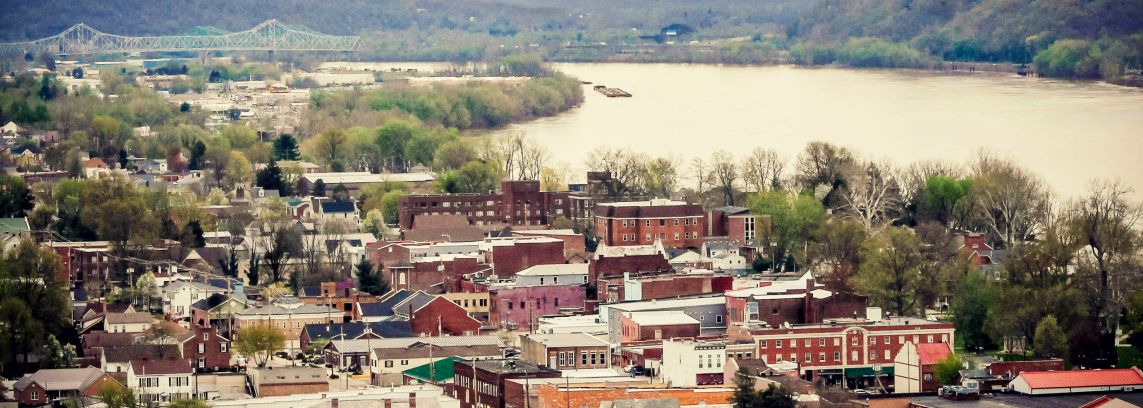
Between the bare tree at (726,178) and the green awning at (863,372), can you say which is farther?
the bare tree at (726,178)

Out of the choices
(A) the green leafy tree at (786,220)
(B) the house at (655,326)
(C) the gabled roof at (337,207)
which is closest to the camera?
(B) the house at (655,326)

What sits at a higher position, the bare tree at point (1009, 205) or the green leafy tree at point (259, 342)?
the bare tree at point (1009, 205)

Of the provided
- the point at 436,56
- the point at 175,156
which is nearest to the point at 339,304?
the point at 175,156

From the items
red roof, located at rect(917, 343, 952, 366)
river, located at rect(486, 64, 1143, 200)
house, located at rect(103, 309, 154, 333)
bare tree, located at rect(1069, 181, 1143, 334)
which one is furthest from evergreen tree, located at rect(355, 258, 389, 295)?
river, located at rect(486, 64, 1143, 200)

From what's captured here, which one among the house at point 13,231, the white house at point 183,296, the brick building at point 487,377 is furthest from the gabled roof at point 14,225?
the brick building at point 487,377

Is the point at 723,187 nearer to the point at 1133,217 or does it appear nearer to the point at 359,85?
the point at 1133,217

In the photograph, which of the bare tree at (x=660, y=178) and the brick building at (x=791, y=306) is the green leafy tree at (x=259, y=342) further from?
the bare tree at (x=660, y=178)
